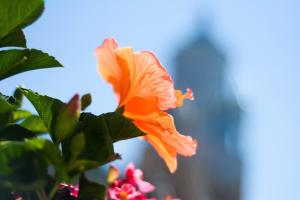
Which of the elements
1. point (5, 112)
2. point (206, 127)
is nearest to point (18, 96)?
point (5, 112)

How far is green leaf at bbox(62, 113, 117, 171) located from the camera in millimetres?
454

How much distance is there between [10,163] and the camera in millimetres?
426

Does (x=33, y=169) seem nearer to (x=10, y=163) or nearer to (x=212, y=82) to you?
(x=10, y=163)

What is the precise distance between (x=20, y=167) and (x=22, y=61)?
6.9 inches

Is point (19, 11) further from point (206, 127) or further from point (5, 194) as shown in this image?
point (206, 127)

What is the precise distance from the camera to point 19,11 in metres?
0.53

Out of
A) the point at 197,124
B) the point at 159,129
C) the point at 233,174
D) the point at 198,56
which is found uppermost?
the point at 159,129

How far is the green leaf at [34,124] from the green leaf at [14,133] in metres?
0.04

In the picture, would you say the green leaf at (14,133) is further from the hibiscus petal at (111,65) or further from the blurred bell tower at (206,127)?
the blurred bell tower at (206,127)

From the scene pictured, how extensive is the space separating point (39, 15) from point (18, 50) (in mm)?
61

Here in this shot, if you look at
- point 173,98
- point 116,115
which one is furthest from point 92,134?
A: point 173,98

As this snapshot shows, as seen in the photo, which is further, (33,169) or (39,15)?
(39,15)

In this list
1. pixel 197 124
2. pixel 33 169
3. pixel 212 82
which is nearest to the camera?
pixel 33 169

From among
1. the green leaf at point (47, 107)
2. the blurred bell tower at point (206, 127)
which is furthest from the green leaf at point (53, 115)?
the blurred bell tower at point (206, 127)
